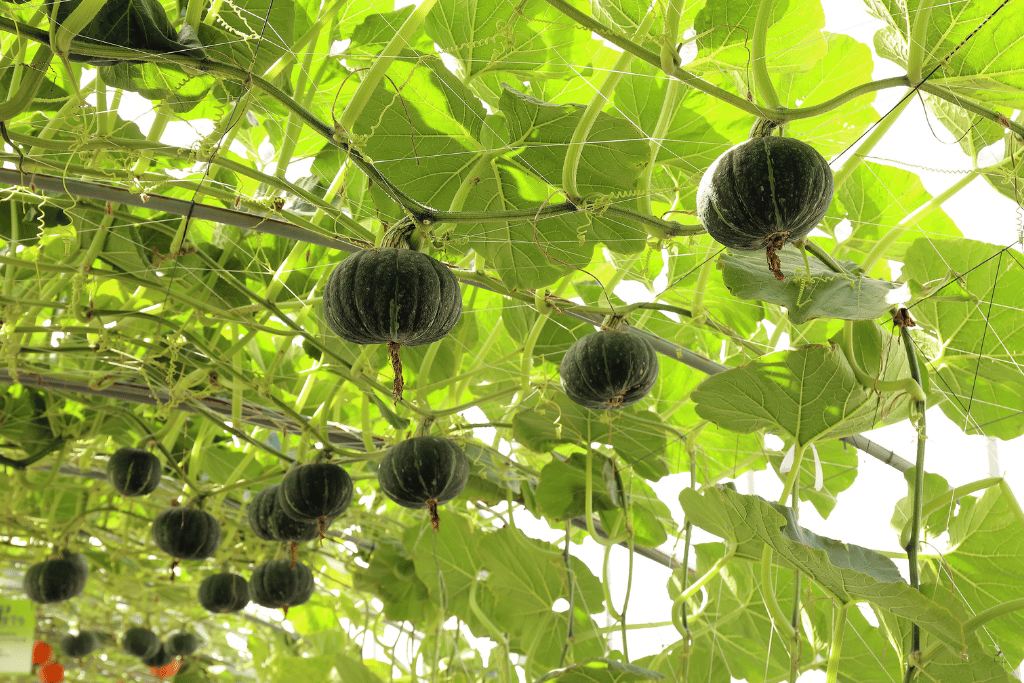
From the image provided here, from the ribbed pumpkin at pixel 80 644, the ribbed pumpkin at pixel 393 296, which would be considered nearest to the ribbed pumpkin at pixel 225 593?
the ribbed pumpkin at pixel 393 296

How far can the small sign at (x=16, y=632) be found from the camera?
5.00 metres

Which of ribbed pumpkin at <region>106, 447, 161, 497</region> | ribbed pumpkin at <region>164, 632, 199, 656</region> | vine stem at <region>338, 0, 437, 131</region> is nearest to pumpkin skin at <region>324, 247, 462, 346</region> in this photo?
vine stem at <region>338, 0, 437, 131</region>

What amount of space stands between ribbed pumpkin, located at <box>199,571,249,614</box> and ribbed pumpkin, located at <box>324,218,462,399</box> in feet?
6.99

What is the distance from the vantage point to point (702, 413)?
125 cm

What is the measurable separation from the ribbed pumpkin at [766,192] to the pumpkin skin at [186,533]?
181cm

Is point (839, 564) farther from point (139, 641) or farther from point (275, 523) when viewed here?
point (139, 641)

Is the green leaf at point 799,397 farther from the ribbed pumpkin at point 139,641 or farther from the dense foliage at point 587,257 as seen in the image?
the ribbed pumpkin at point 139,641

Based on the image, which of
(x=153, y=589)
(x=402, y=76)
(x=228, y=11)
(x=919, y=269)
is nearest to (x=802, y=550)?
(x=919, y=269)

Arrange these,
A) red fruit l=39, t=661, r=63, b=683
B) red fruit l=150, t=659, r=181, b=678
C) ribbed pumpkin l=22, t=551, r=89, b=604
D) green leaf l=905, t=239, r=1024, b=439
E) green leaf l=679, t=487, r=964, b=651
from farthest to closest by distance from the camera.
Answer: red fruit l=150, t=659, r=181, b=678 < red fruit l=39, t=661, r=63, b=683 < ribbed pumpkin l=22, t=551, r=89, b=604 < green leaf l=905, t=239, r=1024, b=439 < green leaf l=679, t=487, r=964, b=651

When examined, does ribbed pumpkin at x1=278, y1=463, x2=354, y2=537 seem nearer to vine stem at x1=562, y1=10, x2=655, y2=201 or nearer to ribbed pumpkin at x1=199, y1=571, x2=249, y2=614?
vine stem at x1=562, y1=10, x2=655, y2=201

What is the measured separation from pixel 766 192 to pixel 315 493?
3.81 ft

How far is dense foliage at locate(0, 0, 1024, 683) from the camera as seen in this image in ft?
2.84

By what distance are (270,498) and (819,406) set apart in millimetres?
1235

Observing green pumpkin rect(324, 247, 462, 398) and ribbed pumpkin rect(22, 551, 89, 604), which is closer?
green pumpkin rect(324, 247, 462, 398)
